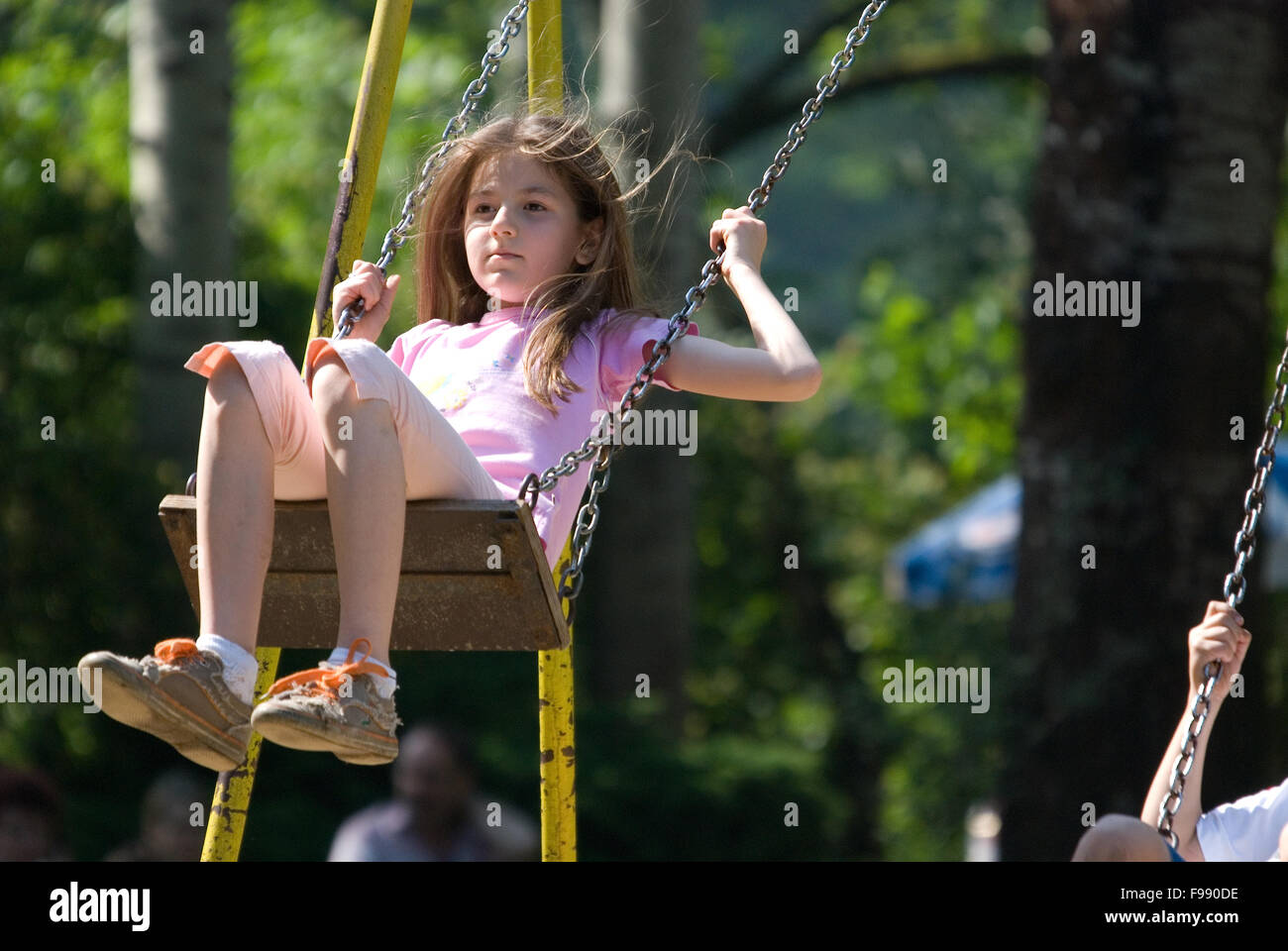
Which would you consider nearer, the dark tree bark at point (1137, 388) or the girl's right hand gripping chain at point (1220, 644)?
the girl's right hand gripping chain at point (1220, 644)

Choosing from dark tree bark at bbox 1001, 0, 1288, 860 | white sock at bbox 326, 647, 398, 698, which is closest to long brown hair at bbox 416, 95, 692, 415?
white sock at bbox 326, 647, 398, 698

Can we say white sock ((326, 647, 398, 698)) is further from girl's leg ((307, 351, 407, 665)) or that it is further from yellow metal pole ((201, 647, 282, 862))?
yellow metal pole ((201, 647, 282, 862))

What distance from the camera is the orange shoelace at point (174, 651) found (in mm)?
2881

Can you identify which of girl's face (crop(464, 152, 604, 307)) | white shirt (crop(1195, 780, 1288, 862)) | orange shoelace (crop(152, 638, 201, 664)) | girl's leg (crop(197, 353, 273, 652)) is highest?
girl's face (crop(464, 152, 604, 307))

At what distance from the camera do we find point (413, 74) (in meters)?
12.8

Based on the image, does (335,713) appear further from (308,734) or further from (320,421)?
(320,421)

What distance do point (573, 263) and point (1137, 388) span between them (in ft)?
10.7

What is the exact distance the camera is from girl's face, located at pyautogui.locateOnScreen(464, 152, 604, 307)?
3.66 metres

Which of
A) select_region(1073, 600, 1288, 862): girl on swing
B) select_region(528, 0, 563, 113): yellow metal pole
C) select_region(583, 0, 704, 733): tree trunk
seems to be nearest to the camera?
select_region(1073, 600, 1288, 862): girl on swing

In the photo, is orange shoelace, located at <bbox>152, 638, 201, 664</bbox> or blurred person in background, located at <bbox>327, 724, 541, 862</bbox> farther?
blurred person in background, located at <bbox>327, 724, 541, 862</bbox>

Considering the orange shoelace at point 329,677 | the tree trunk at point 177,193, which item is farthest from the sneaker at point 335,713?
the tree trunk at point 177,193

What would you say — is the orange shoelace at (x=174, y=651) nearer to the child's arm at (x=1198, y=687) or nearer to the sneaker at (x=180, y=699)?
the sneaker at (x=180, y=699)

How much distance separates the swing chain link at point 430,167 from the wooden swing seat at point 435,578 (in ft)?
1.62

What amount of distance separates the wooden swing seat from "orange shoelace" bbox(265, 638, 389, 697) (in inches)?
11.7
